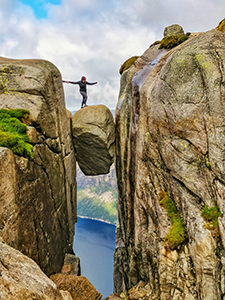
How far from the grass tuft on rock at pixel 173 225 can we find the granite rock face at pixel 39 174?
29.5ft

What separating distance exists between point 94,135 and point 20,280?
18.6m

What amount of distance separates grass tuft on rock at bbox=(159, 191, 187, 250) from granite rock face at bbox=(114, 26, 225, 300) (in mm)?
64

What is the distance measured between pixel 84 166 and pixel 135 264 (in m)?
13.7

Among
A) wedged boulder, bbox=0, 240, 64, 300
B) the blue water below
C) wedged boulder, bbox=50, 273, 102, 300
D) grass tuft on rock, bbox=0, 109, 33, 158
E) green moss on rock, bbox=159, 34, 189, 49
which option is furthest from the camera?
the blue water below

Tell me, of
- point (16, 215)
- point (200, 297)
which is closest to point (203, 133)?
point (200, 297)

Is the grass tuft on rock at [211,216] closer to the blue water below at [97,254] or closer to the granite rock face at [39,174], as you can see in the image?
the granite rock face at [39,174]

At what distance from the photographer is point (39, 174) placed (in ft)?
48.5

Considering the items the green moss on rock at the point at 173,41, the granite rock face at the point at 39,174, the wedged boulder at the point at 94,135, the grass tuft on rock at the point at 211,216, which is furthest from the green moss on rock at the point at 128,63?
the grass tuft on rock at the point at 211,216

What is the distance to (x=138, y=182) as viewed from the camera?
56.7ft

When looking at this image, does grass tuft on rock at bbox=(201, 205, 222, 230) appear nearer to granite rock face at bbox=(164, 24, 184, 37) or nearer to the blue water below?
granite rock face at bbox=(164, 24, 184, 37)

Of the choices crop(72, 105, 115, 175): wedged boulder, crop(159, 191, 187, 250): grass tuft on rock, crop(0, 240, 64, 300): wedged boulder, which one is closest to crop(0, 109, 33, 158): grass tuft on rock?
crop(0, 240, 64, 300): wedged boulder

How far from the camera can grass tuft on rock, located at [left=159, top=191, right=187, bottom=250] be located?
40.3 ft

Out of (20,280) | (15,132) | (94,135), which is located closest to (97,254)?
(94,135)

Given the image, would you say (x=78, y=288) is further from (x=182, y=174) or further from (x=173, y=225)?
(x=182, y=174)
